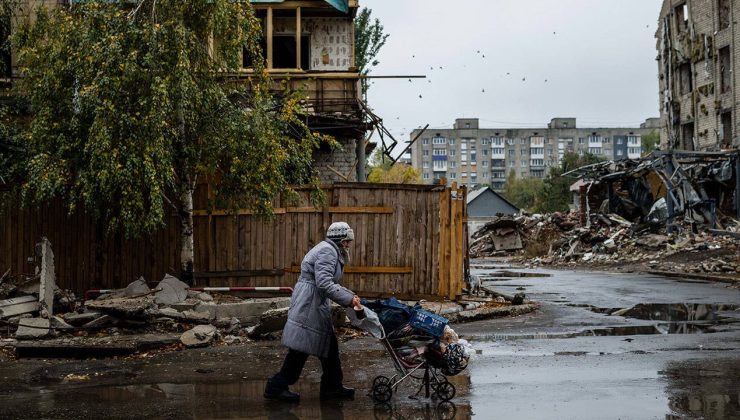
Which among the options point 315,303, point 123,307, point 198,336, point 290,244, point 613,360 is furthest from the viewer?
point 290,244

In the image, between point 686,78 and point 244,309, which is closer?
point 244,309

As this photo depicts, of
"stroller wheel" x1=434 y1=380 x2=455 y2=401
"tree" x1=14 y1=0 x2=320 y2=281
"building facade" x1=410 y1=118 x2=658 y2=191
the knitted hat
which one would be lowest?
"stroller wheel" x1=434 y1=380 x2=455 y2=401

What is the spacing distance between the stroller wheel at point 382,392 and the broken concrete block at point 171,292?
6024 mm

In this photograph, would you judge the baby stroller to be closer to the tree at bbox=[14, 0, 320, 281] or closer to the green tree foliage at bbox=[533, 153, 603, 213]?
the tree at bbox=[14, 0, 320, 281]

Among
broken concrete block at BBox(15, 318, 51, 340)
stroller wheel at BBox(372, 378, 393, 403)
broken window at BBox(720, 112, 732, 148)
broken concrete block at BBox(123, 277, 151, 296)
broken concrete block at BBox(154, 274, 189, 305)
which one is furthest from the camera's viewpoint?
broken window at BBox(720, 112, 732, 148)

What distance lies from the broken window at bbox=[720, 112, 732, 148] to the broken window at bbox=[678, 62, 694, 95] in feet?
12.5

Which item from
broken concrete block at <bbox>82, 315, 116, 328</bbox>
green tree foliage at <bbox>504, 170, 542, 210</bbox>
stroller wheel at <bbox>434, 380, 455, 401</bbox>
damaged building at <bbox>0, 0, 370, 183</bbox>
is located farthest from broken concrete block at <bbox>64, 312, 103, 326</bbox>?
green tree foliage at <bbox>504, 170, 542, 210</bbox>

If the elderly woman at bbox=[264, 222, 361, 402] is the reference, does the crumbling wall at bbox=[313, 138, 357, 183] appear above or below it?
above

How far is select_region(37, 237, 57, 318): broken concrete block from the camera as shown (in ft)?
39.4

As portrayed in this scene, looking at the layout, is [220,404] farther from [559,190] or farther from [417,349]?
[559,190]

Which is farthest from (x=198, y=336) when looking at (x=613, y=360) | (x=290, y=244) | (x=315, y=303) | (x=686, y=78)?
(x=686, y=78)

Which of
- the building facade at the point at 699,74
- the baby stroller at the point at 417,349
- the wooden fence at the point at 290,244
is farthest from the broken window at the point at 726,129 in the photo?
the baby stroller at the point at 417,349

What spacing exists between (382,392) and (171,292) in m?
6.33

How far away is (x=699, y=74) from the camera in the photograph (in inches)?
1624
